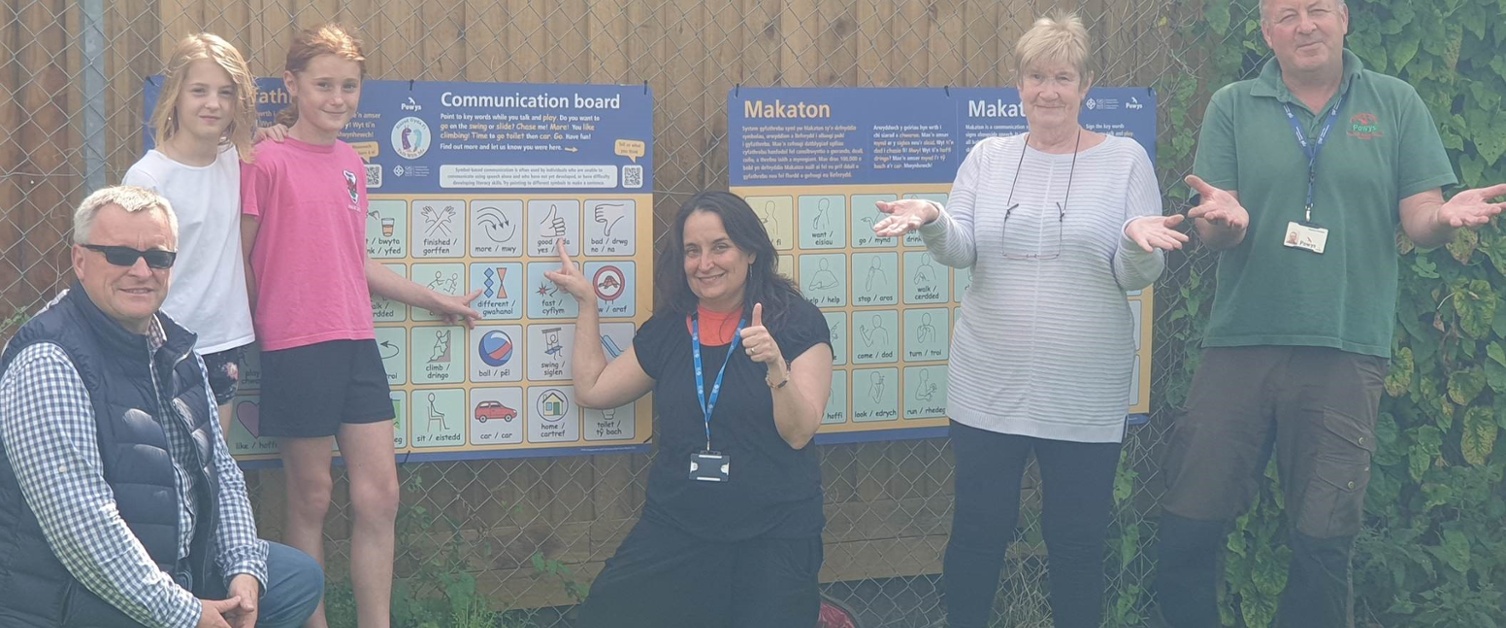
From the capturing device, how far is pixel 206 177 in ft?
11.3

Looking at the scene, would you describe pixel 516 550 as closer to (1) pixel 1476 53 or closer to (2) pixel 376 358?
(2) pixel 376 358

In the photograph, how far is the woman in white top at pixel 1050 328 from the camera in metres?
3.66

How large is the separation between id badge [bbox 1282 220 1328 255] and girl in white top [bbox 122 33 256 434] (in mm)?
2730

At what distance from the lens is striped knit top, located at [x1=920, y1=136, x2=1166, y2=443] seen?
144 inches

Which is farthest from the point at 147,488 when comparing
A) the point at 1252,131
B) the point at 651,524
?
the point at 1252,131

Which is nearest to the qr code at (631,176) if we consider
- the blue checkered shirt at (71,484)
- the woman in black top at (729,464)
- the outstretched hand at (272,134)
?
the woman in black top at (729,464)

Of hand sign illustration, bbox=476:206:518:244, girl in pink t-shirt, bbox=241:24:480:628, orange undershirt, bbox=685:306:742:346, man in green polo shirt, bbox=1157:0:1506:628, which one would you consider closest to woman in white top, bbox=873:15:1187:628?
man in green polo shirt, bbox=1157:0:1506:628

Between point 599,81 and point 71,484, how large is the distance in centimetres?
196

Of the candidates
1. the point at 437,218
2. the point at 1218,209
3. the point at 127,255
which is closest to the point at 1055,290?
the point at 1218,209

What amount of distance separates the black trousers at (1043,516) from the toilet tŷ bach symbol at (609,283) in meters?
1.09

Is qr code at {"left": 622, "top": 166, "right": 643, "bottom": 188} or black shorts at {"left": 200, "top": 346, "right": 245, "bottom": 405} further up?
qr code at {"left": 622, "top": 166, "right": 643, "bottom": 188}

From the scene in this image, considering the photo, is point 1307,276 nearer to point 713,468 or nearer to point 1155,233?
point 1155,233

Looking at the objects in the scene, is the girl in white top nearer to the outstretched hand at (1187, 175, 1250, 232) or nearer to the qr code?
the qr code

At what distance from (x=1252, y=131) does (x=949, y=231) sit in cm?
92
